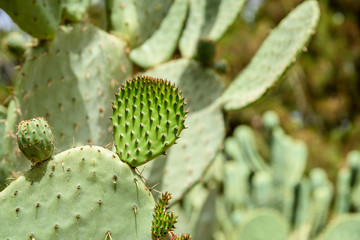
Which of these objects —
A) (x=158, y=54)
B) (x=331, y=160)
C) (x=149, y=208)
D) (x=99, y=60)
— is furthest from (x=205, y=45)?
(x=331, y=160)

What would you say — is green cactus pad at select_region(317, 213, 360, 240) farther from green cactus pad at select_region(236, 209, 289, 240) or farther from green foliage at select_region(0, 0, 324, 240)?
green foliage at select_region(0, 0, 324, 240)

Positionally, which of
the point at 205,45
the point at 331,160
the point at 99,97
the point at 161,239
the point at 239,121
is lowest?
the point at 161,239

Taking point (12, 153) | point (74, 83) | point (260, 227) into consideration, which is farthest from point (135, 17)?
point (260, 227)

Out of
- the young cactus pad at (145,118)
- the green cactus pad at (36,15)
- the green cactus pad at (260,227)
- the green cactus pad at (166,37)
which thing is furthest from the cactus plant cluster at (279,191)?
the young cactus pad at (145,118)

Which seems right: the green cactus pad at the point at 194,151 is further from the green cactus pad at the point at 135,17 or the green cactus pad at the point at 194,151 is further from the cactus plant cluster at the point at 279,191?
the cactus plant cluster at the point at 279,191

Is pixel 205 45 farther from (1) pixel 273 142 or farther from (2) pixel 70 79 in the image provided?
(1) pixel 273 142

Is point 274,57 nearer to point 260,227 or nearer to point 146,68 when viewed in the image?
point 146,68

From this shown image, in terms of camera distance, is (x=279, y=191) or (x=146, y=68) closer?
(x=146, y=68)
